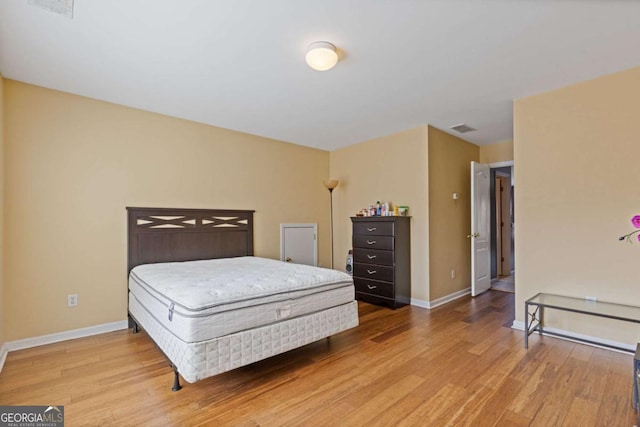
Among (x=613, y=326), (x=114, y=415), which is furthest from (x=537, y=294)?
(x=114, y=415)

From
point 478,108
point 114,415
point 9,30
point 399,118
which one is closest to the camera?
point 114,415

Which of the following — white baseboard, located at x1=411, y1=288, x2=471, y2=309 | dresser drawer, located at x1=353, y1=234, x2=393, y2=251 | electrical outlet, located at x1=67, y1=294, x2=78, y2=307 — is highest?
dresser drawer, located at x1=353, y1=234, x2=393, y2=251

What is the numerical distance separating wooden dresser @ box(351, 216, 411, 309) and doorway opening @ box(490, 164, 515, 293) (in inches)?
98.4

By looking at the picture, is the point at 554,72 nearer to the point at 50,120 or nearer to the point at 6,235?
the point at 50,120

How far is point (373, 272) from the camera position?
4207mm

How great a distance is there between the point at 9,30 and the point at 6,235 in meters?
1.70

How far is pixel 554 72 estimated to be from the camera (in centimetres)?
263

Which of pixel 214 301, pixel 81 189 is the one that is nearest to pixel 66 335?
pixel 81 189

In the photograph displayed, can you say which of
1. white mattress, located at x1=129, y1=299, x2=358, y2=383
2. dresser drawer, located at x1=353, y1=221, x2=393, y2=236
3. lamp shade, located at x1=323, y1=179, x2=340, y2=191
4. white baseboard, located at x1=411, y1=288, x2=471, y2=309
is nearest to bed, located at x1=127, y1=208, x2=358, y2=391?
white mattress, located at x1=129, y1=299, x2=358, y2=383

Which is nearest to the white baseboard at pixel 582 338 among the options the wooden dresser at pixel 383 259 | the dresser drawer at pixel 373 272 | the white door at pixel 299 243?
the wooden dresser at pixel 383 259

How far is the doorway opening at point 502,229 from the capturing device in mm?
5738

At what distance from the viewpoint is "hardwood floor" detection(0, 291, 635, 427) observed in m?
1.80

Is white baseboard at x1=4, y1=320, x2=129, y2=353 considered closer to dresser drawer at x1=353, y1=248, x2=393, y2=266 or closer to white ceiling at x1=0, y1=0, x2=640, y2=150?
white ceiling at x1=0, y1=0, x2=640, y2=150

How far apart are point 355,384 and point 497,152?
14.3 feet
